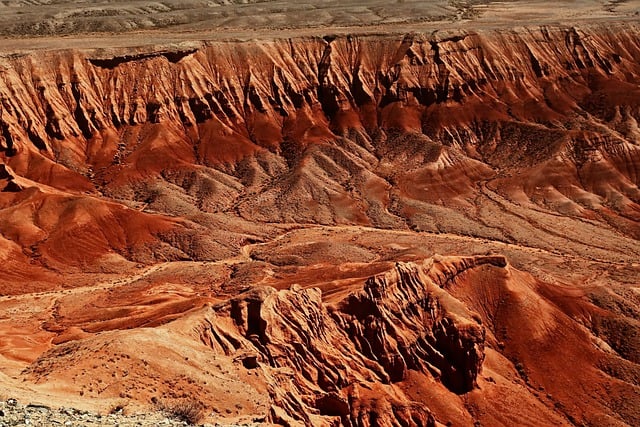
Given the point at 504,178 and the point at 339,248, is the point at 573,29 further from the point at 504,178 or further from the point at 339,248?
the point at 339,248

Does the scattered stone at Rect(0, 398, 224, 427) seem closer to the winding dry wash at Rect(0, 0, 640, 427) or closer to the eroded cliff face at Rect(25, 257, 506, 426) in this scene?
the winding dry wash at Rect(0, 0, 640, 427)

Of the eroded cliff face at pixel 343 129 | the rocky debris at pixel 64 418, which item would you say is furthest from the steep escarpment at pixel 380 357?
the eroded cliff face at pixel 343 129

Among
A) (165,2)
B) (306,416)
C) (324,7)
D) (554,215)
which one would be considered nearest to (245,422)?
(306,416)

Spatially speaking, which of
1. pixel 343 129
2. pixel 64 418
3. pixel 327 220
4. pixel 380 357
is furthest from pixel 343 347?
pixel 343 129

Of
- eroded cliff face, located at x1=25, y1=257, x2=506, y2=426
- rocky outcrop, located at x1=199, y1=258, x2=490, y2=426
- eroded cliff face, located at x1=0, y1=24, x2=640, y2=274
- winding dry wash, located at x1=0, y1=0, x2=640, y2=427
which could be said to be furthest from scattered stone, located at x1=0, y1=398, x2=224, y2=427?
eroded cliff face, located at x1=0, y1=24, x2=640, y2=274

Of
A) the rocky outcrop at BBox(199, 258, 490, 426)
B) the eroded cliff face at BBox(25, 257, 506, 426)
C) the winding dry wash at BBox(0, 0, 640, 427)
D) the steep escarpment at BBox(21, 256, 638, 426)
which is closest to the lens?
the steep escarpment at BBox(21, 256, 638, 426)

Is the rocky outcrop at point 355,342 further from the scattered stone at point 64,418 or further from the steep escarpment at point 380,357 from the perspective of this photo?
the scattered stone at point 64,418

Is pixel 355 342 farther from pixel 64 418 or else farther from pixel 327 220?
pixel 327 220
